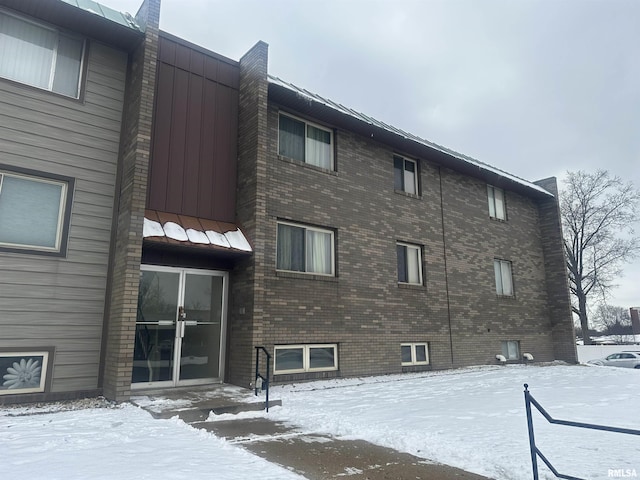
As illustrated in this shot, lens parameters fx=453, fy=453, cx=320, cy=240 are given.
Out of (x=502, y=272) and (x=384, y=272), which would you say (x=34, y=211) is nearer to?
(x=384, y=272)

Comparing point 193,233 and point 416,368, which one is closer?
point 193,233

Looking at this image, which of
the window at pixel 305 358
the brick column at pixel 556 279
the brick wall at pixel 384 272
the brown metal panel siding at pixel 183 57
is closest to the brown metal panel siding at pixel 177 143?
the brown metal panel siding at pixel 183 57

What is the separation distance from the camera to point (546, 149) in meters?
29.7

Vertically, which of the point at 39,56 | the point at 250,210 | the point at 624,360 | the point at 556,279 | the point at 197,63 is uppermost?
the point at 197,63

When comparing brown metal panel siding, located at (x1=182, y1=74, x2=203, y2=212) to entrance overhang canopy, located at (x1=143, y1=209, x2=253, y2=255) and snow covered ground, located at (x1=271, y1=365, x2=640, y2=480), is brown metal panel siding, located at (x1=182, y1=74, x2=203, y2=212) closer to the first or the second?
entrance overhang canopy, located at (x1=143, y1=209, x2=253, y2=255)

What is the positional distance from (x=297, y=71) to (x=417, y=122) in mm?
12021

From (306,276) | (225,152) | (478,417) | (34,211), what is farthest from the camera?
(306,276)

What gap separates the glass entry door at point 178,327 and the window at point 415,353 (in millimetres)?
5128

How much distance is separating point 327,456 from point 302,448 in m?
0.37

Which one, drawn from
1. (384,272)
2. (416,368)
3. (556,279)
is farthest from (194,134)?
(556,279)

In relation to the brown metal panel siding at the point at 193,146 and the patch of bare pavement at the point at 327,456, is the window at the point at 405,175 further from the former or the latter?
the patch of bare pavement at the point at 327,456

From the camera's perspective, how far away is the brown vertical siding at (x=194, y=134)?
886 cm

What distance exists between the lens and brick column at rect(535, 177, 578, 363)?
17031 millimetres

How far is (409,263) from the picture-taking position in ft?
42.2
